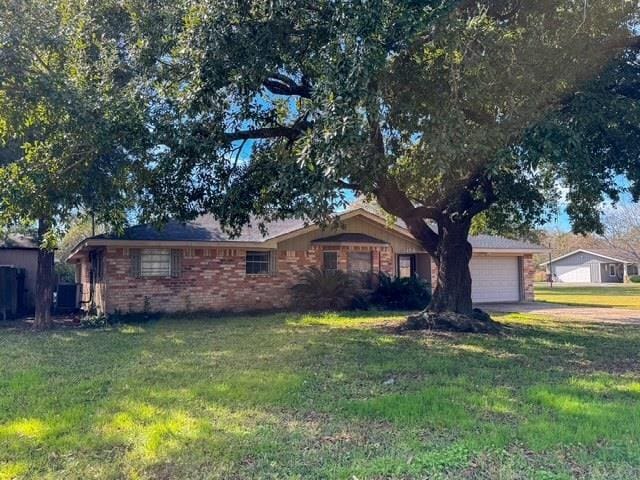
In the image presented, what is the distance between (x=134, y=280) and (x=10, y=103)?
8.11m

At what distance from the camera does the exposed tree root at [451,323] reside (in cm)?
1194

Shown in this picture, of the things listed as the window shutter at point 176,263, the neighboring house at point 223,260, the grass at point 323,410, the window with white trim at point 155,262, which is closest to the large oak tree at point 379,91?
the grass at point 323,410

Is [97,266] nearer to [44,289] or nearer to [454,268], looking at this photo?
[44,289]

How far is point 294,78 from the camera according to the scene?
967cm

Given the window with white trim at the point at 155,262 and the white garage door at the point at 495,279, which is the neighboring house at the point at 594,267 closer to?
the white garage door at the point at 495,279

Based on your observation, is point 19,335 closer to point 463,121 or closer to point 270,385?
point 270,385

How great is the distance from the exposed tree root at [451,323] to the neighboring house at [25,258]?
1415 centimetres

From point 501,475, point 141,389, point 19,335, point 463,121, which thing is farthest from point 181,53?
point 19,335

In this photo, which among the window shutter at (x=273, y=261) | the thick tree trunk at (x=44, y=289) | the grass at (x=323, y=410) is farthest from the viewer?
the window shutter at (x=273, y=261)

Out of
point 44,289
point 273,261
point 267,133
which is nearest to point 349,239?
point 273,261

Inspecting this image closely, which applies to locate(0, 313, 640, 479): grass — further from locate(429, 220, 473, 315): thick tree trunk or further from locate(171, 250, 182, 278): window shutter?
locate(171, 250, 182, 278): window shutter

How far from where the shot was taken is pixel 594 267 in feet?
176

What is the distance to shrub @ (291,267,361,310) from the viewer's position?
16781 millimetres

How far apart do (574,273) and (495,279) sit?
1551 inches
